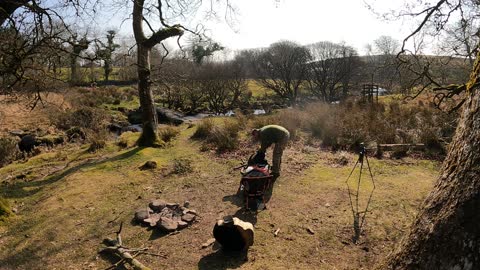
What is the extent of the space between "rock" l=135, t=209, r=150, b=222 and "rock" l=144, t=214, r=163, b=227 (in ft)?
0.29

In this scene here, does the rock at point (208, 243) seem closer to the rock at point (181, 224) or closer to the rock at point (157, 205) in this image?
the rock at point (181, 224)

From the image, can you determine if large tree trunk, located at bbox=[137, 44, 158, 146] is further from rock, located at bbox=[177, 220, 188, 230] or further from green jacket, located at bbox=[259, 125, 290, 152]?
rock, located at bbox=[177, 220, 188, 230]

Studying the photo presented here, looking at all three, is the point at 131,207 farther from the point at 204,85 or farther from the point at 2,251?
the point at 204,85

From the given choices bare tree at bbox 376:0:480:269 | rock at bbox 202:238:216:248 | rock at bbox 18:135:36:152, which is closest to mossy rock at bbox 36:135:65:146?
rock at bbox 18:135:36:152

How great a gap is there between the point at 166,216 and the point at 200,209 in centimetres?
74

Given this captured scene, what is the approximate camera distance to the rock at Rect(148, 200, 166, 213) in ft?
22.1

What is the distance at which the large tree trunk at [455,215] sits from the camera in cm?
241

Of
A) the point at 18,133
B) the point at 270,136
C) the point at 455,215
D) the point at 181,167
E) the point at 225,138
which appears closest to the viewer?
the point at 455,215

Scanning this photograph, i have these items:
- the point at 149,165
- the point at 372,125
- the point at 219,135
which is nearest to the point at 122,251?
the point at 149,165

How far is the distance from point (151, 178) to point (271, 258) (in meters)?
4.59

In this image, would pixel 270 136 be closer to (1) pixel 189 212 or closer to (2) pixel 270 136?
(2) pixel 270 136

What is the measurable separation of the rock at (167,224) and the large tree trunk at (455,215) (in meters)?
3.98

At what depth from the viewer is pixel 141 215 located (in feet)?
21.2

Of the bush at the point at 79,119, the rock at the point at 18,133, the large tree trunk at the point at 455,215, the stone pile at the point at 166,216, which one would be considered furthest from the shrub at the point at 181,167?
the rock at the point at 18,133
